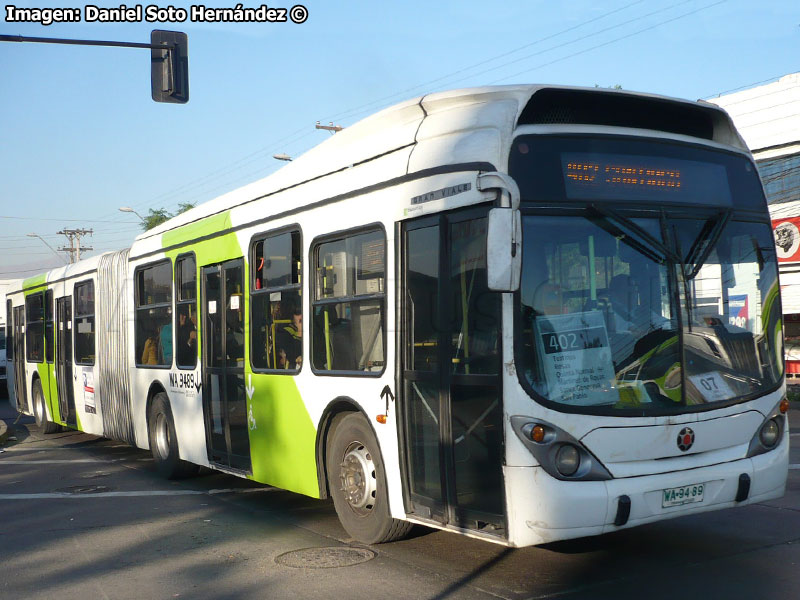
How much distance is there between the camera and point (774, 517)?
7980mm

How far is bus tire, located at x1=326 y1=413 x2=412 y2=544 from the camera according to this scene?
23.7ft

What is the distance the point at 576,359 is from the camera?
19.5 feet

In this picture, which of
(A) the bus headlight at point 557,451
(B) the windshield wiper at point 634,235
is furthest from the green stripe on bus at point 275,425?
(B) the windshield wiper at point 634,235

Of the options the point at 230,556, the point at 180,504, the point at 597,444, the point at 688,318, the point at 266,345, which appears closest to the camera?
the point at 597,444

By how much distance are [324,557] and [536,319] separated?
107 inches

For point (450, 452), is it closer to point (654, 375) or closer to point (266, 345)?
point (654, 375)

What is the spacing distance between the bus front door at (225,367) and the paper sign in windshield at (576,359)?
4458 millimetres

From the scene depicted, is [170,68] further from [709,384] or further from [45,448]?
[709,384]

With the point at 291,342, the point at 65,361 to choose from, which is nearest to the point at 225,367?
the point at 291,342

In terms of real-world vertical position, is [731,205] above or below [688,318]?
above

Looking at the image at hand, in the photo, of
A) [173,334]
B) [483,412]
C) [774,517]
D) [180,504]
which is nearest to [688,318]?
[483,412]

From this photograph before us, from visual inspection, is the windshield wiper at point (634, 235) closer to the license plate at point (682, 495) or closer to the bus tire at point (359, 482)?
the license plate at point (682, 495)

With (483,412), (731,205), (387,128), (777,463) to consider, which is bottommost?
(777,463)

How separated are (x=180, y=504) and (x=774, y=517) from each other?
5836mm
